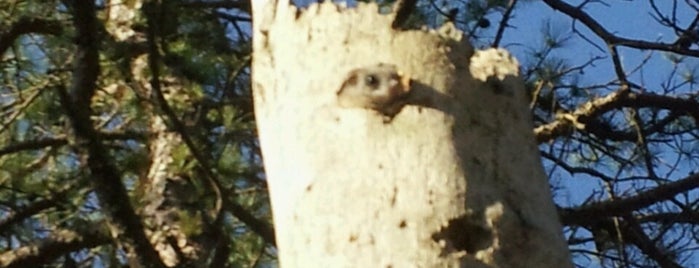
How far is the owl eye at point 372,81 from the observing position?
3.97 ft

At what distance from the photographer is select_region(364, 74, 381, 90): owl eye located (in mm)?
1210

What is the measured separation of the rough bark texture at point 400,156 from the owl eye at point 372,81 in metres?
0.02

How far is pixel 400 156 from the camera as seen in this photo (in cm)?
114

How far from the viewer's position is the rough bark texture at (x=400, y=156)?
3.65 ft

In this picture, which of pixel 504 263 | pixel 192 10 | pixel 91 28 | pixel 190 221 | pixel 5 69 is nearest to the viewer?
pixel 504 263

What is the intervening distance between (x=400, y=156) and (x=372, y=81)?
11 centimetres

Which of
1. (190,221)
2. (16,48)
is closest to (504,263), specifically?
(190,221)

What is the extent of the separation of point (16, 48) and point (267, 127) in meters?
1.50

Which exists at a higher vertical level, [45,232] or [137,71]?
[137,71]

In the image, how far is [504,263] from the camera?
1.14m

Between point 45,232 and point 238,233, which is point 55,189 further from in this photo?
point 238,233

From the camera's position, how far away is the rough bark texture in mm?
1113

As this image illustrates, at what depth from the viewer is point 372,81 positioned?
47.9 inches

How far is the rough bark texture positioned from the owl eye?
2cm
